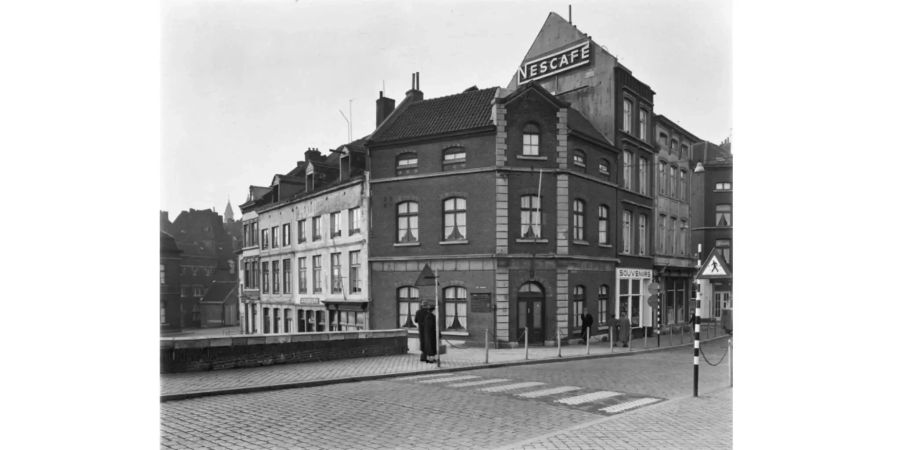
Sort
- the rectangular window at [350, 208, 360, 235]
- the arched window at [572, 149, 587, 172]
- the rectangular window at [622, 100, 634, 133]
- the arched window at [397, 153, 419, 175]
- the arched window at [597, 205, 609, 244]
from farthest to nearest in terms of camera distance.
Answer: the arched window at [397, 153, 419, 175]
the rectangular window at [350, 208, 360, 235]
the arched window at [572, 149, 587, 172]
the arched window at [597, 205, 609, 244]
the rectangular window at [622, 100, 634, 133]

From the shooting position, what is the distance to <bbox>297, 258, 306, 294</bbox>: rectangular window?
16234 mm

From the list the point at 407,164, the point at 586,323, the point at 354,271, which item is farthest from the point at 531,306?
the point at 407,164

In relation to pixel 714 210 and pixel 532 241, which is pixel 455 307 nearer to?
pixel 532 241

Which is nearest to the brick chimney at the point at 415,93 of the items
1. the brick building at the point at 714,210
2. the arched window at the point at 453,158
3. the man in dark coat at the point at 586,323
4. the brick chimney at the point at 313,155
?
the brick chimney at the point at 313,155

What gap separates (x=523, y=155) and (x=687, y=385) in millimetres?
9788

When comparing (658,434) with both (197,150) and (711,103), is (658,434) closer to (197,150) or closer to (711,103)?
(711,103)

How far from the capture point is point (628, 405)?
9062 millimetres

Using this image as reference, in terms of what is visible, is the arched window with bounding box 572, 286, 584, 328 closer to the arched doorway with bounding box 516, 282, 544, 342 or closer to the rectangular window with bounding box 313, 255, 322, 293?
the arched doorway with bounding box 516, 282, 544, 342

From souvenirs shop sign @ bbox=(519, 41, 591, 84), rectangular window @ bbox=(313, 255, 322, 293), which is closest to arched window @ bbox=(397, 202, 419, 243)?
rectangular window @ bbox=(313, 255, 322, 293)

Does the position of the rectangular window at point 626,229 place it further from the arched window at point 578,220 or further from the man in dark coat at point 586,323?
the man in dark coat at point 586,323

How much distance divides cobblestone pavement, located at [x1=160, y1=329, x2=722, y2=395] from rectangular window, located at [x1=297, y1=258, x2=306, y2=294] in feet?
10.3

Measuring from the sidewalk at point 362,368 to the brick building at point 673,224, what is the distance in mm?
992

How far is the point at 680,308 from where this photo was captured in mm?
14516

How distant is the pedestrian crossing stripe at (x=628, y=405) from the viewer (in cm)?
864
